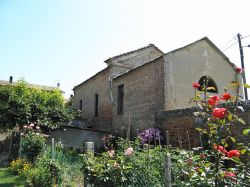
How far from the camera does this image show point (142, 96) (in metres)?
15.4

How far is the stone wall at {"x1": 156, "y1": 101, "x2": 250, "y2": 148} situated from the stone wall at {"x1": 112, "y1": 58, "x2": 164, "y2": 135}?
46.4 inches

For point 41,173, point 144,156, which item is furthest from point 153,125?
point 144,156

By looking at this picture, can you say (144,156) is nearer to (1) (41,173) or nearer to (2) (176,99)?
(1) (41,173)

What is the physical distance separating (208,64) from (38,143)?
409 inches

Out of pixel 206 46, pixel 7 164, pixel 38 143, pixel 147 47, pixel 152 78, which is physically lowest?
pixel 7 164

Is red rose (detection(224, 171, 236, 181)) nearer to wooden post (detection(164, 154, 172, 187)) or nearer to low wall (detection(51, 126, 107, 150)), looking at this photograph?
wooden post (detection(164, 154, 172, 187))

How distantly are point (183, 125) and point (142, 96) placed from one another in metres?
4.37

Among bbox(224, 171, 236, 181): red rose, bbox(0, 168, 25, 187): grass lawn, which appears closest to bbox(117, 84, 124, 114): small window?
bbox(0, 168, 25, 187): grass lawn

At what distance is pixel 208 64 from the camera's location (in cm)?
1599

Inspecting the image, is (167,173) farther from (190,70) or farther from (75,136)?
(75,136)

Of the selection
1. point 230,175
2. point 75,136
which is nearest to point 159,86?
point 75,136

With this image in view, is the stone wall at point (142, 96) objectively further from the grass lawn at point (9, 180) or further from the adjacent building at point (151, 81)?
the grass lawn at point (9, 180)

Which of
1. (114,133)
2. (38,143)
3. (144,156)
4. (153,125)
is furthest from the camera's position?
(114,133)

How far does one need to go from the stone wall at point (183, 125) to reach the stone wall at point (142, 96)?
1178mm
